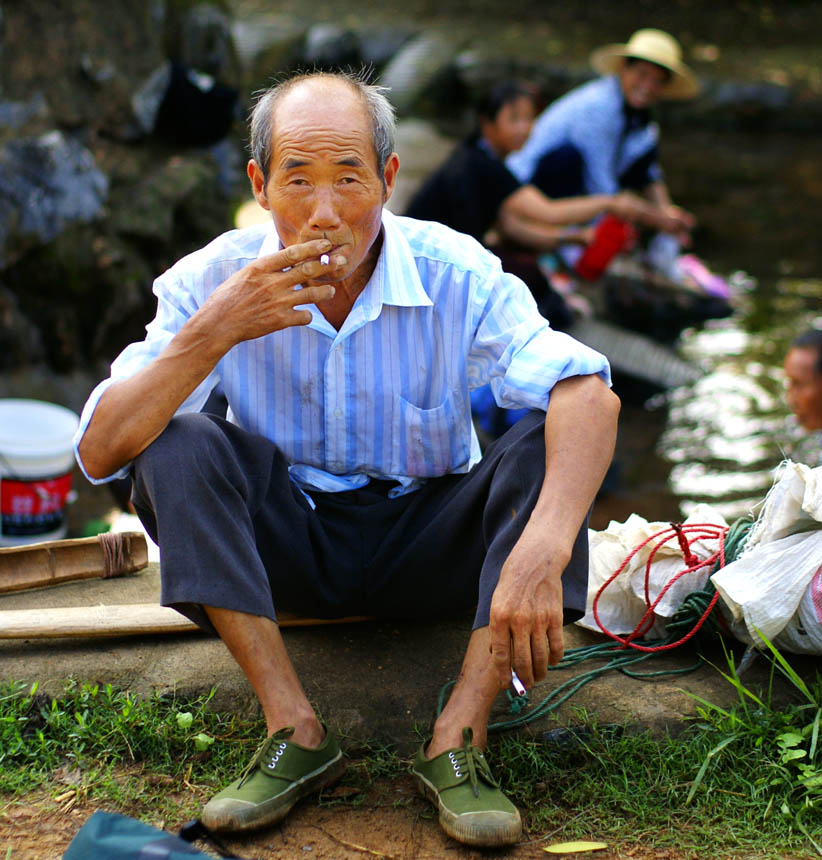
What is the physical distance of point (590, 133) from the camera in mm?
6082

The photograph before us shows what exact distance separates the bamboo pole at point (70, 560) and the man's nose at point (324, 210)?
111 cm

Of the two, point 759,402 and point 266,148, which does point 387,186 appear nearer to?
point 266,148

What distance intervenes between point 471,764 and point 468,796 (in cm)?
6

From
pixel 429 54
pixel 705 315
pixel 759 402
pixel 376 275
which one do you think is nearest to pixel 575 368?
pixel 376 275

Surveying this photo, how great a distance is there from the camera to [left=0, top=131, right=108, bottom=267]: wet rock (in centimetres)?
486

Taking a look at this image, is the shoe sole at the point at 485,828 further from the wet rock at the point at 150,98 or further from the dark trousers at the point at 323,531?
the wet rock at the point at 150,98

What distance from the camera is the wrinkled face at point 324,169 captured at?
2.14 metres

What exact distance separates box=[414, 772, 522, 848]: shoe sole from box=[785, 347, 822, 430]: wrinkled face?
2.38 m

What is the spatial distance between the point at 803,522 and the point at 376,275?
1.08 m

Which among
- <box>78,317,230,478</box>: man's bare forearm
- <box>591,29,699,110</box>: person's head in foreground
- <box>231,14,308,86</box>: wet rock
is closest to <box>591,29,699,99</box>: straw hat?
<box>591,29,699,110</box>: person's head in foreground

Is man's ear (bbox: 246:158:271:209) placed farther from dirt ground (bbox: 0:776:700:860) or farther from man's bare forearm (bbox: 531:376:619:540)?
dirt ground (bbox: 0:776:700:860)

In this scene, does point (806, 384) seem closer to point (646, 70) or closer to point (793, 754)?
point (793, 754)

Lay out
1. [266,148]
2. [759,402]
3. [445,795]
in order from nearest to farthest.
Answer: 1. [445,795]
2. [266,148]
3. [759,402]

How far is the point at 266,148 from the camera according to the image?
2209 mm
